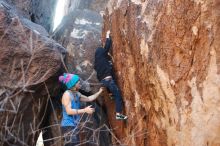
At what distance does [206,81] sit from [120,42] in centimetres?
238

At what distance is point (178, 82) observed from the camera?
16.9 feet

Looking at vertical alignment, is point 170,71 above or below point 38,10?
below

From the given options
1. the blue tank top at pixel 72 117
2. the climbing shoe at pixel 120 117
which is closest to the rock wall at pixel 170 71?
the climbing shoe at pixel 120 117

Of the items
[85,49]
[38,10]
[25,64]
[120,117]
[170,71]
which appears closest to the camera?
[170,71]

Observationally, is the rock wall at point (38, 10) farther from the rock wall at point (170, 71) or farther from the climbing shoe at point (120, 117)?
the climbing shoe at point (120, 117)

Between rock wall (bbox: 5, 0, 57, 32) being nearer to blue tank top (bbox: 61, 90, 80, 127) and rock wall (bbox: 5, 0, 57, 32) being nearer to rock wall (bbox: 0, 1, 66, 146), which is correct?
rock wall (bbox: 0, 1, 66, 146)

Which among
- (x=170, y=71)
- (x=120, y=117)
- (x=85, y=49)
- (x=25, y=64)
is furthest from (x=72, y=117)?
(x=85, y=49)

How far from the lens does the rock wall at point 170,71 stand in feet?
15.4

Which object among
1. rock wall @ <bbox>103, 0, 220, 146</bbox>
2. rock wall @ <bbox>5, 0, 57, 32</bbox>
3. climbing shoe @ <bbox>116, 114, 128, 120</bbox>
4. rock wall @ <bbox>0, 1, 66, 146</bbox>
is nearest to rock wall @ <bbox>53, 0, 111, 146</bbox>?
rock wall @ <bbox>0, 1, 66, 146</bbox>

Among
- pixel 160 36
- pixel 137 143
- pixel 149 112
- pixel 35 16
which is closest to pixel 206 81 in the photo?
pixel 160 36

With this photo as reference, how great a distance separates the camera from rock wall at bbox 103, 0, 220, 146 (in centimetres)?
471

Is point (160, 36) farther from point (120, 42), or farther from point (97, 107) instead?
point (97, 107)

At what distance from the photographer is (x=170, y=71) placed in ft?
17.4

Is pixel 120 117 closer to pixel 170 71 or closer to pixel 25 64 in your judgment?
pixel 170 71
